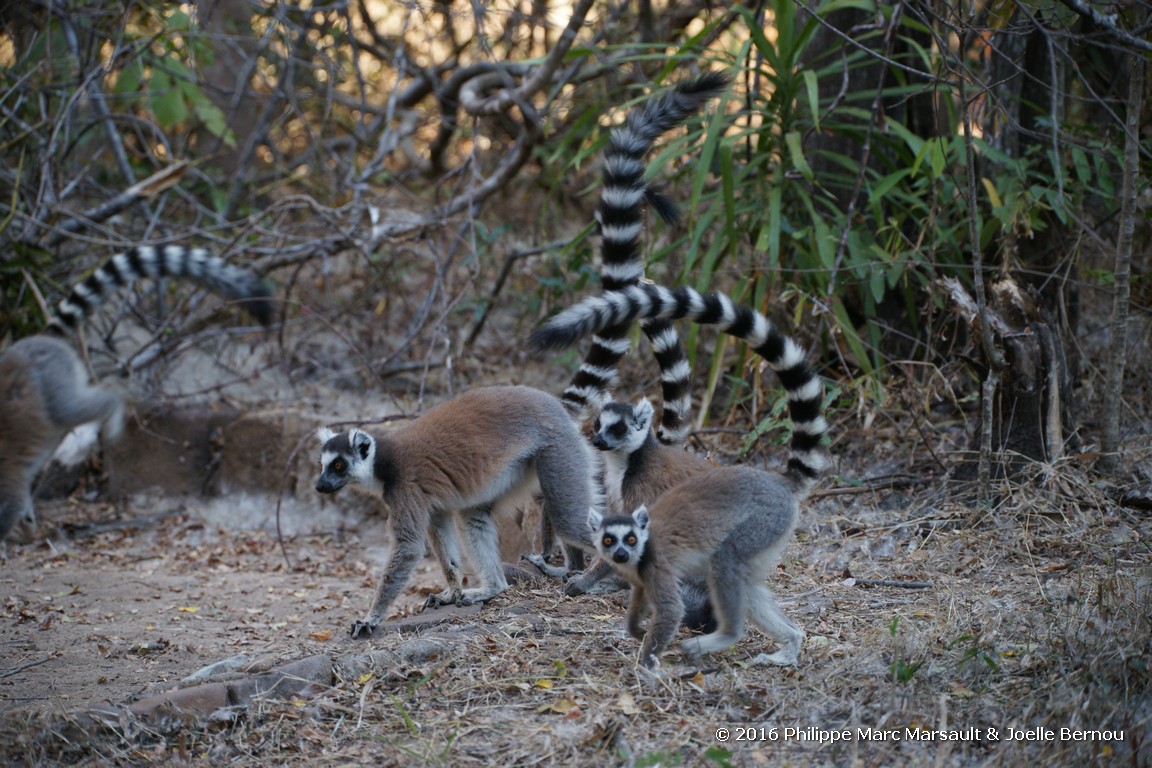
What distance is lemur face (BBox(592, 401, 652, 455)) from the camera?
464cm

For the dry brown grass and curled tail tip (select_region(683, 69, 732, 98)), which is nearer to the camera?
the dry brown grass

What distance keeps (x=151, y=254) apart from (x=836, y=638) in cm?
510

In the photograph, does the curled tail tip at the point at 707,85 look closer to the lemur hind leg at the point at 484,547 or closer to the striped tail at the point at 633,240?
the striped tail at the point at 633,240

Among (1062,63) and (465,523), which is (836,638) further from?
(1062,63)

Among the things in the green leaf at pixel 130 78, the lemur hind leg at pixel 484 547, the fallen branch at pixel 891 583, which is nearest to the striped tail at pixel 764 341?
the fallen branch at pixel 891 583

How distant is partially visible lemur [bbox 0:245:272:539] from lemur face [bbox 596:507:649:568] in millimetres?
3726

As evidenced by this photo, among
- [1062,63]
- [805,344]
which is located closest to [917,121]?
[1062,63]

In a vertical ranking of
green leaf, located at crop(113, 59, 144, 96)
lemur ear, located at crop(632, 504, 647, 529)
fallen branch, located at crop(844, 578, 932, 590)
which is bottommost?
fallen branch, located at crop(844, 578, 932, 590)

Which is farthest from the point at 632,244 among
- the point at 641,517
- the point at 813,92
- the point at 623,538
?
the point at 623,538

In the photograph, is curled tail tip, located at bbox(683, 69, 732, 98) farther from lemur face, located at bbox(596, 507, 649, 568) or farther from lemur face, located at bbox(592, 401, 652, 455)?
lemur face, located at bbox(596, 507, 649, 568)

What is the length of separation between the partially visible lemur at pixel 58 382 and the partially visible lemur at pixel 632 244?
251 cm

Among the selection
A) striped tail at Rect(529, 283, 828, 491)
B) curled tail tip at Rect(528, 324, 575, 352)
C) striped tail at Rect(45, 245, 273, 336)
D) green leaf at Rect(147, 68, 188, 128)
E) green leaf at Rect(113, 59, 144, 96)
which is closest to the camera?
striped tail at Rect(529, 283, 828, 491)

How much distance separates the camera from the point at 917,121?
A: 7.30 m

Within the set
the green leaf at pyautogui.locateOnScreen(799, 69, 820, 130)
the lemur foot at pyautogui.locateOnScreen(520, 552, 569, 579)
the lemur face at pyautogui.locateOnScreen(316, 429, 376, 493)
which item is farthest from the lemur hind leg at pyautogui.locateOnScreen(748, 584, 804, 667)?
the green leaf at pyautogui.locateOnScreen(799, 69, 820, 130)
